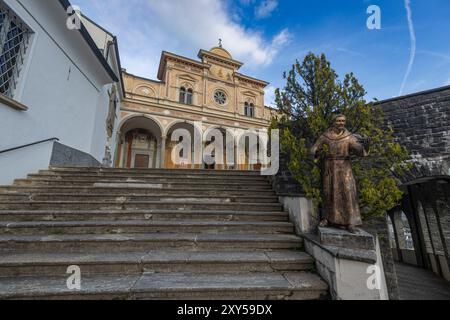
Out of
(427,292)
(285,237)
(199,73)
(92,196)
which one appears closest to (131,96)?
(199,73)

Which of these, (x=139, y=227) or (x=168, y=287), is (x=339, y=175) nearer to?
(x=168, y=287)

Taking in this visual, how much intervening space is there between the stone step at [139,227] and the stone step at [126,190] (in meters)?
1.16

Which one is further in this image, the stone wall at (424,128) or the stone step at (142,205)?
the stone wall at (424,128)

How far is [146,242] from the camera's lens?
271 centimetres

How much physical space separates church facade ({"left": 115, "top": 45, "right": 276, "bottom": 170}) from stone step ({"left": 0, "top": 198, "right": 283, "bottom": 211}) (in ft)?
35.3

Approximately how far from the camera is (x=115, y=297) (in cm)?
183

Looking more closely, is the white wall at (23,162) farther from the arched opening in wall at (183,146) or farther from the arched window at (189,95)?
the arched window at (189,95)

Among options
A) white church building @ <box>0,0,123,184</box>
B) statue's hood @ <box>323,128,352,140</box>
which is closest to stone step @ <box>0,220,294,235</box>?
statue's hood @ <box>323,128,352,140</box>

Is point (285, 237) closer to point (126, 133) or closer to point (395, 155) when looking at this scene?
point (395, 155)

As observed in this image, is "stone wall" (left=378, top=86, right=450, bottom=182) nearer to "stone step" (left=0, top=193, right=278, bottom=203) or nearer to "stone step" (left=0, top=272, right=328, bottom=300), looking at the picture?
"stone step" (left=0, top=193, right=278, bottom=203)

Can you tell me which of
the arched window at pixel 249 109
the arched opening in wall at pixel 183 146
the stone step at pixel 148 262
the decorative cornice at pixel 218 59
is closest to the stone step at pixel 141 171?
the stone step at pixel 148 262

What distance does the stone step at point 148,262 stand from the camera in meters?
2.17
